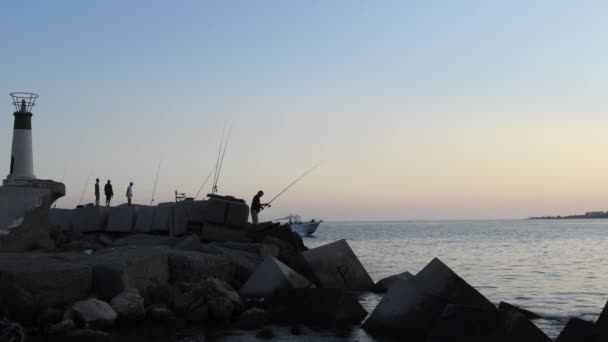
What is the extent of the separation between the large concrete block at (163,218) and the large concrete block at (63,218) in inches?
171

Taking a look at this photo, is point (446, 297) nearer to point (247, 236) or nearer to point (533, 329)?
point (533, 329)

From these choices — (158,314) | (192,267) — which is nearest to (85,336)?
(158,314)

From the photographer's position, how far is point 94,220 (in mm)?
17922

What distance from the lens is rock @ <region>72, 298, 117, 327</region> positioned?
7.24 metres

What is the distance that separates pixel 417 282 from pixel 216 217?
671 cm

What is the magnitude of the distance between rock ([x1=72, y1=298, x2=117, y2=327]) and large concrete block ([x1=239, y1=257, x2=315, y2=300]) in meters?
2.14

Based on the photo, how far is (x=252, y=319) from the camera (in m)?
7.88

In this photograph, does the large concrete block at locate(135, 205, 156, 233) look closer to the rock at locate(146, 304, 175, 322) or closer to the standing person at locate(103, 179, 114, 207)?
the standing person at locate(103, 179, 114, 207)

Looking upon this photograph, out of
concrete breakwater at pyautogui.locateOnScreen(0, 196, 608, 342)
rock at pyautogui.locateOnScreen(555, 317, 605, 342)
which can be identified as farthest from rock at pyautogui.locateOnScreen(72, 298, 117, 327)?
rock at pyautogui.locateOnScreen(555, 317, 605, 342)

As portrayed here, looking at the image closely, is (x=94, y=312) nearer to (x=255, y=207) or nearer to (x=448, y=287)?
(x=448, y=287)

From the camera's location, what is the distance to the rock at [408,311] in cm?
711

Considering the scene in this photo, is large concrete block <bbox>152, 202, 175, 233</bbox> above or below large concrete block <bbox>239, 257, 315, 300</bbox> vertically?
above

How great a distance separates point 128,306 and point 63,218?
12.3 m

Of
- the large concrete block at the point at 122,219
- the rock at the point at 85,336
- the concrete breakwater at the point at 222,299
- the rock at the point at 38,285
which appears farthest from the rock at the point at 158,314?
the large concrete block at the point at 122,219
